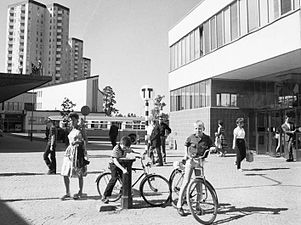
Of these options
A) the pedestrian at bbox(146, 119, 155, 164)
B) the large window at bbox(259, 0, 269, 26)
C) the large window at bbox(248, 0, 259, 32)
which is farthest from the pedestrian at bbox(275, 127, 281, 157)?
the pedestrian at bbox(146, 119, 155, 164)

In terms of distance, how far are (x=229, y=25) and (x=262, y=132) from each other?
595cm

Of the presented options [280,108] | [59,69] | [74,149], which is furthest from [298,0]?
[59,69]

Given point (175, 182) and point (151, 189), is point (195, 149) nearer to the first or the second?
point (175, 182)

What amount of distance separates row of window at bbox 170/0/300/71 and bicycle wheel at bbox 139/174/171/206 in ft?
30.2

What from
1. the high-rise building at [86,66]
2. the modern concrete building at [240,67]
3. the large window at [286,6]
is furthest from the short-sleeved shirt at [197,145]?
the high-rise building at [86,66]

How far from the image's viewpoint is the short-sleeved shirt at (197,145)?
606cm

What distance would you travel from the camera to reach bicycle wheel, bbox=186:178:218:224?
5461 millimetres

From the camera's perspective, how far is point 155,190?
6.98 m

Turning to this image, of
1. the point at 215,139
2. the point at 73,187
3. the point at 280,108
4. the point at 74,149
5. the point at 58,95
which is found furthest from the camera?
the point at 58,95

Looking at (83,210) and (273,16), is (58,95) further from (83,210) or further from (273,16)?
(83,210)

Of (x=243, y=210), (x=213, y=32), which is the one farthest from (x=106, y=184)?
(x=213, y=32)

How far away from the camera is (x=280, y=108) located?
16688 mm

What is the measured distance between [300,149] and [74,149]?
1138 cm

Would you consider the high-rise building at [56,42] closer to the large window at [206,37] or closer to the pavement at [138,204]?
the large window at [206,37]
